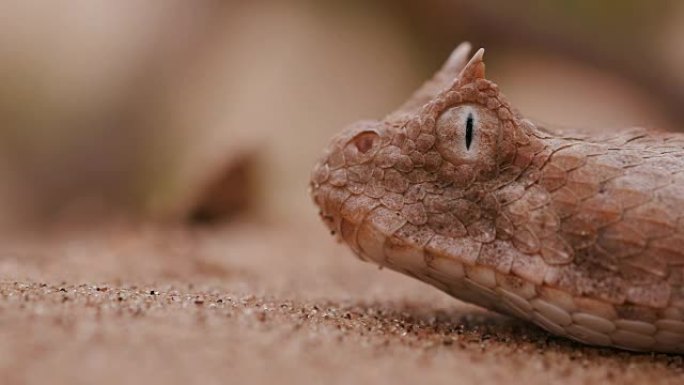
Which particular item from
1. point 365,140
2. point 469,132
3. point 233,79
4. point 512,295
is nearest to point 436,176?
point 469,132

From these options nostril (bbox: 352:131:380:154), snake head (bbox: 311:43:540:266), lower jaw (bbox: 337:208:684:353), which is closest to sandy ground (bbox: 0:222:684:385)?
lower jaw (bbox: 337:208:684:353)

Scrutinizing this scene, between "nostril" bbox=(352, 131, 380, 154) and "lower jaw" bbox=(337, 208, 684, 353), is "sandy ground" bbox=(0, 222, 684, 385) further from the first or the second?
"nostril" bbox=(352, 131, 380, 154)

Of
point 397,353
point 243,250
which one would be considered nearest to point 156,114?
point 243,250

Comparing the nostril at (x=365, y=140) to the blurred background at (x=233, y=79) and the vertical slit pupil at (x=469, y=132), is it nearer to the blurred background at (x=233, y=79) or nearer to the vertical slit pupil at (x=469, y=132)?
the vertical slit pupil at (x=469, y=132)

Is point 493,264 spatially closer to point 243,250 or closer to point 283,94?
point 243,250

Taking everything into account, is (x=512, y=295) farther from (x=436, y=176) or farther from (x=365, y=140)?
(x=365, y=140)

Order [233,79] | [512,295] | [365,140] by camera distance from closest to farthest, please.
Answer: [512,295] → [365,140] → [233,79]

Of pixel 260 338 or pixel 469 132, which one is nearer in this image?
pixel 260 338
